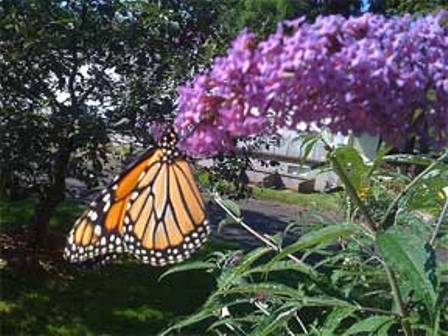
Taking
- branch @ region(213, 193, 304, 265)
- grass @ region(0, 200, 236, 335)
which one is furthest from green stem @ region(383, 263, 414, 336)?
grass @ region(0, 200, 236, 335)

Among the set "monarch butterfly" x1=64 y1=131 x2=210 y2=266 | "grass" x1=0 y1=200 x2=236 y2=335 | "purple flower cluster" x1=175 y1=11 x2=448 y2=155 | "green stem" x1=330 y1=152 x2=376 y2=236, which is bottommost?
"grass" x1=0 y1=200 x2=236 y2=335

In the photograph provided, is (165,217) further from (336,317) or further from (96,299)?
Answer: (96,299)

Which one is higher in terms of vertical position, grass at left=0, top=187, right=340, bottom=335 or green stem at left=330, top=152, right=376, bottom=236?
green stem at left=330, top=152, right=376, bottom=236

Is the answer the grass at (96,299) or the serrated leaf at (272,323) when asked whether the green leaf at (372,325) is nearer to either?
the serrated leaf at (272,323)

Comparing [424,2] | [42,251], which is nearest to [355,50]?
[42,251]

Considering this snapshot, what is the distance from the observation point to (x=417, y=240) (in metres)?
1.49

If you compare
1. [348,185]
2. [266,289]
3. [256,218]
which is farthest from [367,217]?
[256,218]

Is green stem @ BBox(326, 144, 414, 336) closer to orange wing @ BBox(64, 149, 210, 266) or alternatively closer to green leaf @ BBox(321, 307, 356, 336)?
green leaf @ BBox(321, 307, 356, 336)

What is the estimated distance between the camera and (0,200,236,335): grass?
5168mm

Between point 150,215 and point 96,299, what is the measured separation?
3478 mm

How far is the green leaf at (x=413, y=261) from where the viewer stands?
139 cm

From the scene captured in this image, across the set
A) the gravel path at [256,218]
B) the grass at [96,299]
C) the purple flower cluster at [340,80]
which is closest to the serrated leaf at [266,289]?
the purple flower cluster at [340,80]

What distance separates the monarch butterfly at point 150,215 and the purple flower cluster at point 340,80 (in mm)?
961

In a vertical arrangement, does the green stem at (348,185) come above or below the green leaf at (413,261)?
above
